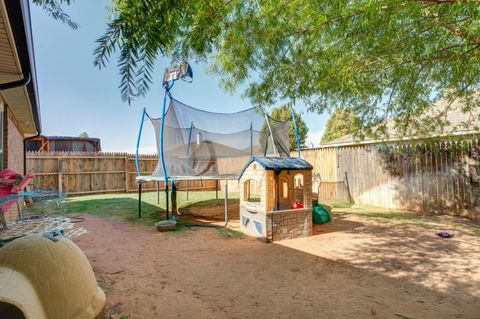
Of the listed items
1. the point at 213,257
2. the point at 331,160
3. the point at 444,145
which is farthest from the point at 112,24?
the point at 331,160

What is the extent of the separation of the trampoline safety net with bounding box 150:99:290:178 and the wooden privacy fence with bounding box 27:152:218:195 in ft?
9.57

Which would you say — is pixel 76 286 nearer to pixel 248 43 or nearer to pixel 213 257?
pixel 213 257

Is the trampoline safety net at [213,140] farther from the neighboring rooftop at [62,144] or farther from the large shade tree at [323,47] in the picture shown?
the neighboring rooftop at [62,144]

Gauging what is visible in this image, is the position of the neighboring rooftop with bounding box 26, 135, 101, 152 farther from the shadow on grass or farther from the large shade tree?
the large shade tree

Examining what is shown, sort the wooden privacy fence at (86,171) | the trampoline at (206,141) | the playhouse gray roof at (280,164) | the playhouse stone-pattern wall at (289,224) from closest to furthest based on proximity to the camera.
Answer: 1. the playhouse stone-pattern wall at (289,224)
2. the playhouse gray roof at (280,164)
3. the trampoline at (206,141)
4. the wooden privacy fence at (86,171)

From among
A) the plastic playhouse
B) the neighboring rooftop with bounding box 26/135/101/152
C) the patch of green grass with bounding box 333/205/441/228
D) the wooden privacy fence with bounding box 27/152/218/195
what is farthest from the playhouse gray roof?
the neighboring rooftop with bounding box 26/135/101/152

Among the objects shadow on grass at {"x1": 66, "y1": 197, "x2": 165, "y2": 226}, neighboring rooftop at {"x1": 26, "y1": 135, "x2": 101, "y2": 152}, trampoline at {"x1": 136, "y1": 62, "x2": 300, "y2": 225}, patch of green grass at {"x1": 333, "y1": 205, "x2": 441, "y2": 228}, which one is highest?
neighboring rooftop at {"x1": 26, "y1": 135, "x2": 101, "y2": 152}

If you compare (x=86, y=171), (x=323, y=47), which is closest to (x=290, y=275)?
(x=323, y=47)

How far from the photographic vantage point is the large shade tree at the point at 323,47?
2.74 feet

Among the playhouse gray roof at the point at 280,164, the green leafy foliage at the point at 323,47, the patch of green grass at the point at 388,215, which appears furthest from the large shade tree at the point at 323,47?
the patch of green grass at the point at 388,215

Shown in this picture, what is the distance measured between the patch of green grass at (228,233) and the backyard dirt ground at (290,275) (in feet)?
0.73

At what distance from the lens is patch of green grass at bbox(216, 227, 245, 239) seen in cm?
516

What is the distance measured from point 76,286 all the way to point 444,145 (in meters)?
8.53

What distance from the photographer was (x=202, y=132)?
7035 millimetres
